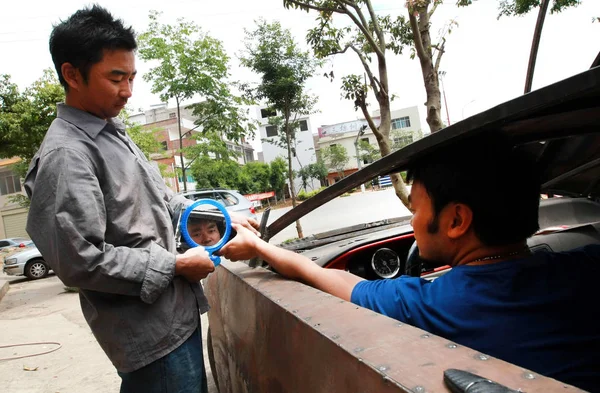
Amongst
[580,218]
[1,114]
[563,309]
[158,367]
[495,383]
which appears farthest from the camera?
[1,114]

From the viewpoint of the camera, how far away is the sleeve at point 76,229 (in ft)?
3.85

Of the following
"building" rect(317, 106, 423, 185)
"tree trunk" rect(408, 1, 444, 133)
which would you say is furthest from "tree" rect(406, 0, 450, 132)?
"building" rect(317, 106, 423, 185)

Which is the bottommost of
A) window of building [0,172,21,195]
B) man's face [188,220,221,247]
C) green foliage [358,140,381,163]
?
man's face [188,220,221,247]

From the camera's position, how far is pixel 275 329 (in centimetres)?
126

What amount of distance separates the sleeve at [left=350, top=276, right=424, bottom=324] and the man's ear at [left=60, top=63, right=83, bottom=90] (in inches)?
44.4

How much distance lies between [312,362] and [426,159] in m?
0.63

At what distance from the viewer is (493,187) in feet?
3.47

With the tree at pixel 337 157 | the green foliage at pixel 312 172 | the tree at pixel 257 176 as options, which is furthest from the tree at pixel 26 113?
the tree at pixel 337 157

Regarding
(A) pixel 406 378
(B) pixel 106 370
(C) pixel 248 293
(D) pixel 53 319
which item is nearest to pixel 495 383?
(A) pixel 406 378

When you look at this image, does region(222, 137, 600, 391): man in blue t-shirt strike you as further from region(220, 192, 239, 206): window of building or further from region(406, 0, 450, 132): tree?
region(220, 192, 239, 206): window of building

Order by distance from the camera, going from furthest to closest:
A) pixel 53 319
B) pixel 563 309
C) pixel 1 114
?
1. pixel 1 114
2. pixel 53 319
3. pixel 563 309

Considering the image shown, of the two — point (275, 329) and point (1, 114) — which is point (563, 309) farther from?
point (1, 114)

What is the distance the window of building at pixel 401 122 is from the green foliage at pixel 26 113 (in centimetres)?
5845

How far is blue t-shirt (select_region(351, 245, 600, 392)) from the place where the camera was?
93cm
